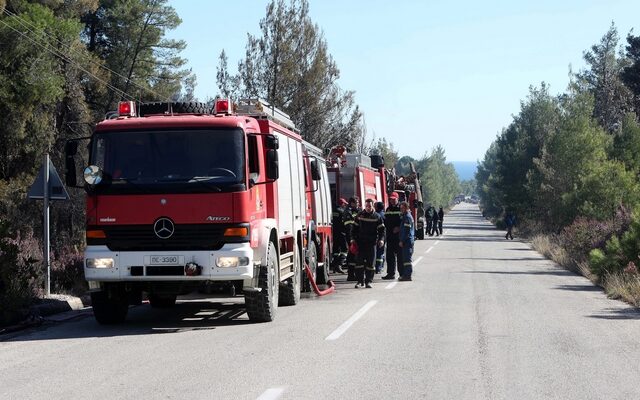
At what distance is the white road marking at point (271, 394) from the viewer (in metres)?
8.21

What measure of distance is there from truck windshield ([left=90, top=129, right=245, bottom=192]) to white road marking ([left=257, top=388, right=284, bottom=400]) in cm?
479

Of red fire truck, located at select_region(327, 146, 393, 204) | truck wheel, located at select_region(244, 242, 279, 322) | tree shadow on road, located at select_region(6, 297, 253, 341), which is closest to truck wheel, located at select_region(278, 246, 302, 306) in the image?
tree shadow on road, located at select_region(6, 297, 253, 341)

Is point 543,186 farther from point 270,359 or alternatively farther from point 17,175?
point 270,359

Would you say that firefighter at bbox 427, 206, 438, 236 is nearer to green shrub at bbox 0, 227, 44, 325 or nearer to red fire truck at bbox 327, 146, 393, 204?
red fire truck at bbox 327, 146, 393, 204

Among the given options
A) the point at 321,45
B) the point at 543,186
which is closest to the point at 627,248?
the point at 321,45

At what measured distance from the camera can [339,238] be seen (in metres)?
25.5

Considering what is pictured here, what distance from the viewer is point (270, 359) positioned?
33.9 ft

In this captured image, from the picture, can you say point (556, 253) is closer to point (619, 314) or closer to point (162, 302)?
point (619, 314)

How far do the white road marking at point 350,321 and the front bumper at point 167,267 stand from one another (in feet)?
4.58

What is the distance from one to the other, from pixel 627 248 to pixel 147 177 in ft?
39.5

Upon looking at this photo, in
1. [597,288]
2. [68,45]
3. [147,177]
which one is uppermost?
[68,45]

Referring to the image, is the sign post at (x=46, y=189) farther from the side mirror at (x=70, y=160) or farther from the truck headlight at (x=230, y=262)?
the truck headlight at (x=230, y=262)

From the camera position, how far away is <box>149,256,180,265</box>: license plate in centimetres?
1293

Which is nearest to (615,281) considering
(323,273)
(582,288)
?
(582,288)
